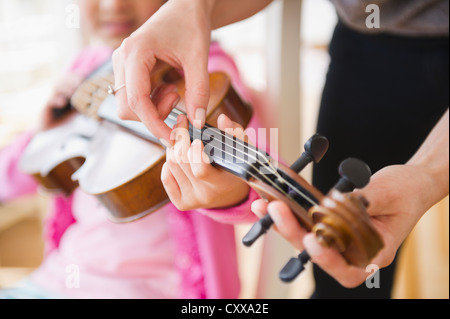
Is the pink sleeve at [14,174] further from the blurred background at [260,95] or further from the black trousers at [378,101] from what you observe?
the black trousers at [378,101]

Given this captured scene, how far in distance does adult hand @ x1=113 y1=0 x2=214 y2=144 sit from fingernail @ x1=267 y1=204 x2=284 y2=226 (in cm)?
17

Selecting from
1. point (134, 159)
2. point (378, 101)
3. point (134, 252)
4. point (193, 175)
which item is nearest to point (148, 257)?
point (134, 252)

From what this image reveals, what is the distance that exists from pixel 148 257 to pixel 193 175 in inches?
15.1

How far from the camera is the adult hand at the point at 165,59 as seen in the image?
1.47 feet

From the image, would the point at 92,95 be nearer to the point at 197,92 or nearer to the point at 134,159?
the point at 134,159

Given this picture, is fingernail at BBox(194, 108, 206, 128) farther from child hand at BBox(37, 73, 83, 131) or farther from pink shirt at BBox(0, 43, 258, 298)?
child hand at BBox(37, 73, 83, 131)

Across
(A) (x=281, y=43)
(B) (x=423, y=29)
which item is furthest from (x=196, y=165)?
(A) (x=281, y=43)

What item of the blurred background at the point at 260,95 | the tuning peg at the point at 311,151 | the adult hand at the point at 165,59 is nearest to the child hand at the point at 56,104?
the blurred background at the point at 260,95

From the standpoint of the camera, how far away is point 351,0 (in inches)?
22.5

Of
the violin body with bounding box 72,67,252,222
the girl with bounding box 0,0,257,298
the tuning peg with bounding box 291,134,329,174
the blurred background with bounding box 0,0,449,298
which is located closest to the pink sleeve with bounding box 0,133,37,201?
the blurred background with bounding box 0,0,449,298

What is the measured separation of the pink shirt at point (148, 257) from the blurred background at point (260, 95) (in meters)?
0.11

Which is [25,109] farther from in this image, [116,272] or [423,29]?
[423,29]

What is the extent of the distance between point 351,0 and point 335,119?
21 cm

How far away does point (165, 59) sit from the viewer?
1.58 ft
